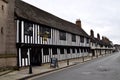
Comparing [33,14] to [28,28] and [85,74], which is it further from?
[85,74]

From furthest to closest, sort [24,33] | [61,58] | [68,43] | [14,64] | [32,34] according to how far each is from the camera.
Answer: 1. [68,43]
2. [61,58]
3. [32,34]
4. [24,33]
5. [14,64]

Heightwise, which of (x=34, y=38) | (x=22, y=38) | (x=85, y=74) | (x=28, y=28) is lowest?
(x=85, y=74)

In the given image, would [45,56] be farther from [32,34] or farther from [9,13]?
[9,13]

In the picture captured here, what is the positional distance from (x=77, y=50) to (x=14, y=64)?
2754cm

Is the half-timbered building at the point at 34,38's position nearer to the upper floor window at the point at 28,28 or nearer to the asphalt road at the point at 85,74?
the upper floor window at the point at 28,28

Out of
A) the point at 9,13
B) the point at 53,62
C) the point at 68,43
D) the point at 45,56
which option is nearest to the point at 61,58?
the point at 68,43

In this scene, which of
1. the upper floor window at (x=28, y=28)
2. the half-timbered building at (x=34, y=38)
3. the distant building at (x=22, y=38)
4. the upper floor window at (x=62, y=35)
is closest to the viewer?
the distant building at (x=22, y=38)

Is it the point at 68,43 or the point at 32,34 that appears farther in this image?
the point at 68,43

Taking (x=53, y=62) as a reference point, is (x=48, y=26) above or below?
above

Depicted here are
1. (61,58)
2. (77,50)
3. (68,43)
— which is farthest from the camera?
(77,50)

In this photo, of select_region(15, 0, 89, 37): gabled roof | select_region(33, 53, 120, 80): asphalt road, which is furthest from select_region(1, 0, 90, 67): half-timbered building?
select_region(33, 53, 120, 80): asphalt road

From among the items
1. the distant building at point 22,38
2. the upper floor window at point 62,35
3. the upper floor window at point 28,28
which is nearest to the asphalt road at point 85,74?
the distant building at point 22,38

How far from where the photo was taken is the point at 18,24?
23.0 meters

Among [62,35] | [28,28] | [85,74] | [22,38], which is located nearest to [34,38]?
[28,28]
